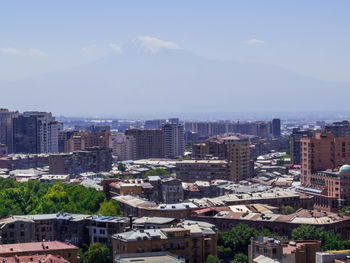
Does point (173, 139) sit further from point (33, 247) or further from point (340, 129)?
point (33, 247)

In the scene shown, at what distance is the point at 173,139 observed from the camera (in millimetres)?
183125

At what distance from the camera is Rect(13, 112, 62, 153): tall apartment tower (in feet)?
574

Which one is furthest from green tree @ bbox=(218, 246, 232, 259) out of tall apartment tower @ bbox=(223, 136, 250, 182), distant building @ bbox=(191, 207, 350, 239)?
tall apartment tower @ bbox=(223, 136, 250, 182)

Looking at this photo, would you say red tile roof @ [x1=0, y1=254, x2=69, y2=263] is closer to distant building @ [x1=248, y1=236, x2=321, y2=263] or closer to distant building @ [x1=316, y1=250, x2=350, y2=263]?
distant building @ [x1=248, y1=236, x2=321, y2=263]

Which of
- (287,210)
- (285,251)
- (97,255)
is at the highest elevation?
(285,251)

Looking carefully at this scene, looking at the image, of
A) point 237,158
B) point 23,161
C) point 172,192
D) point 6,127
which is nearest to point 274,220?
point 172,192

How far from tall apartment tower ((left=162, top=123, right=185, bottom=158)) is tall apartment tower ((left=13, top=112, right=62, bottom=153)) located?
2484 centimetres

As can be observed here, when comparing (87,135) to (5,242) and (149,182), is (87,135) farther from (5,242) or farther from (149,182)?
(5,242)

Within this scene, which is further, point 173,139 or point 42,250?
point 173,139

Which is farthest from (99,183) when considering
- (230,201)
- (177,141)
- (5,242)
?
(177,141)

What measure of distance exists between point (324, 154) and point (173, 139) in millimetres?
84488

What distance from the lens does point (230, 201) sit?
87125 mm

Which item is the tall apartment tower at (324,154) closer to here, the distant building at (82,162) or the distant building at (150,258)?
the distant building at (150,258)

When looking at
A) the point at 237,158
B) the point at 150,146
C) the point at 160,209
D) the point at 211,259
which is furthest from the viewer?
the point at 150,146
